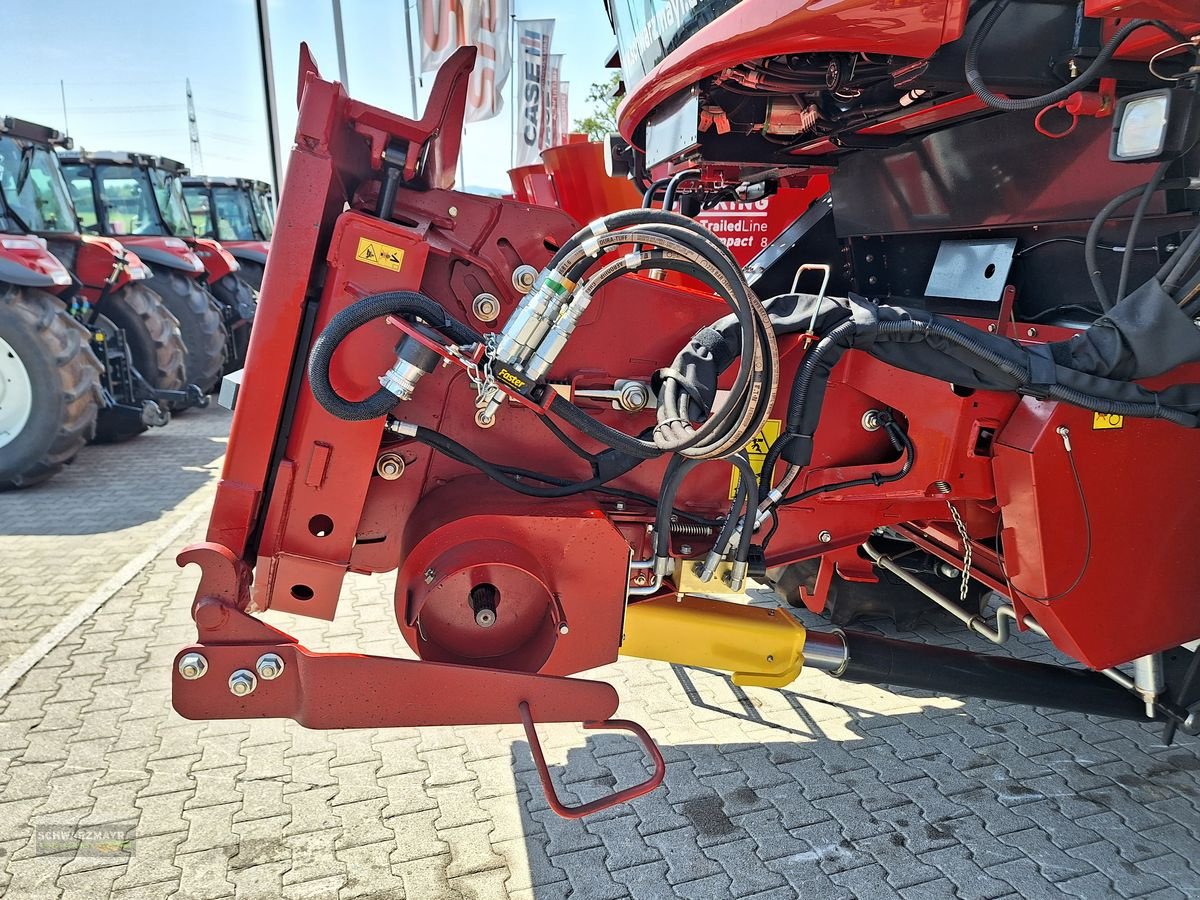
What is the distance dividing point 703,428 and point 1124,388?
39.4 inches

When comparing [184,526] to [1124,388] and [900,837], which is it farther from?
[1124,388]

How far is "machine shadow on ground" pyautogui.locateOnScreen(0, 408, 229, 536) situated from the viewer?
532cm

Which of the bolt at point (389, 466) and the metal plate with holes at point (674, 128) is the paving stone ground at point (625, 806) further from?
the metal plate with holes at point (674, 128)

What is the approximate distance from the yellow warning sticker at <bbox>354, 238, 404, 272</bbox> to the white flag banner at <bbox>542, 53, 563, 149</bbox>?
11552 millimetres

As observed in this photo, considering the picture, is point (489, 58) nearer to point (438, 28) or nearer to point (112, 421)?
point (438, 28)

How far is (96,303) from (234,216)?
541 centimetres

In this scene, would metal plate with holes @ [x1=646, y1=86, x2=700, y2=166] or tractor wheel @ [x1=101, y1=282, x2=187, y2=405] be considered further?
tractor wheel @ [x1=101, y1=282, x2=187, y2=405]

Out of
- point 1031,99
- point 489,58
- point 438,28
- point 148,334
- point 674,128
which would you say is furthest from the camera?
point 489,58

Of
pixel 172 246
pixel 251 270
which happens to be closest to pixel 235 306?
pixel 172 246

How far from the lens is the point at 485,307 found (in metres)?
2.08

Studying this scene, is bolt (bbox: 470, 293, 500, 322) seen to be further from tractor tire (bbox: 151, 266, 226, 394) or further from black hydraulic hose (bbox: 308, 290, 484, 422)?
tractor tire (bbox: 151, 266, 226, 394)

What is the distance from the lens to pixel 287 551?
2.07m

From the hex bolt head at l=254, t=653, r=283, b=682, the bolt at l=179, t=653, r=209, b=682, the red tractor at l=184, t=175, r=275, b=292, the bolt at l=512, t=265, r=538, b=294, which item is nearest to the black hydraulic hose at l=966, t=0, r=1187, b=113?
the bolt at l=512, t=265, r=538, b=294

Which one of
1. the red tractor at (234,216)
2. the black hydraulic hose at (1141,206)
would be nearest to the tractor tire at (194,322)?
the red tractor at (234,216)
